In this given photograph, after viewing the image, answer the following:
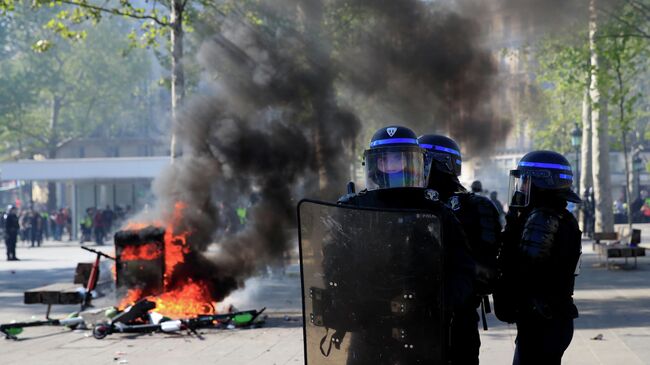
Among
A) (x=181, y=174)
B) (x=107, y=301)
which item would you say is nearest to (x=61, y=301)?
(x=107, y=301)

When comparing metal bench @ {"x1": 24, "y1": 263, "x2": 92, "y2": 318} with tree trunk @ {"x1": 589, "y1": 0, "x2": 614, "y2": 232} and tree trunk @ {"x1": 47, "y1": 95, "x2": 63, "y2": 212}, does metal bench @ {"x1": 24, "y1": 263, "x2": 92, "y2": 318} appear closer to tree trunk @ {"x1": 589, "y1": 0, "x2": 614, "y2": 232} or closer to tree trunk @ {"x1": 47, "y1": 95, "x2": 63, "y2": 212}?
tree trunk @ {"x1": 589, "y1": 0, "x2": 614, "y2": 232}

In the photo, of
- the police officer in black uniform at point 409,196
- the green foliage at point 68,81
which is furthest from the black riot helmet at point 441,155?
the green foliage at point 68,81

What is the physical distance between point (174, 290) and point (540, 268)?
7.54 meters

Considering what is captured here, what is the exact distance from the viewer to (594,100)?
2588cm

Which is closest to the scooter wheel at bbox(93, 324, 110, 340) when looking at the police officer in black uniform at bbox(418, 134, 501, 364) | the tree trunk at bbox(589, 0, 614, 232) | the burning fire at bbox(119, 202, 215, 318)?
the burning fire at bbox(119, 202, 215, 318)

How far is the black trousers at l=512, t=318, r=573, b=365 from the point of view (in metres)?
4.64

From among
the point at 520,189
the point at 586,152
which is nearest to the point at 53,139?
the point at 586,152

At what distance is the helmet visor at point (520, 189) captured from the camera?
16.2ft

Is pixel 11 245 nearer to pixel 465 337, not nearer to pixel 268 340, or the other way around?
pixel 268 340

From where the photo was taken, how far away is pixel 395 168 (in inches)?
166

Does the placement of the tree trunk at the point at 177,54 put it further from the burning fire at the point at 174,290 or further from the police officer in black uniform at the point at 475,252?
the police officer in black uniform at the point at 475,252

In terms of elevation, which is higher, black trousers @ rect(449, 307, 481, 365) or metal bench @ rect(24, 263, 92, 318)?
black trousers @ rect(449, 307, 481, 365)

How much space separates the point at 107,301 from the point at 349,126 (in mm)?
8186

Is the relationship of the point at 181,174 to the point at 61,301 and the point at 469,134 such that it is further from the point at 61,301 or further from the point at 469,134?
the point at 469,134
